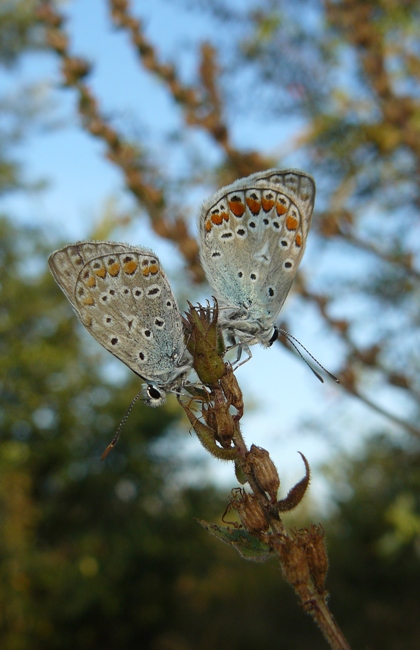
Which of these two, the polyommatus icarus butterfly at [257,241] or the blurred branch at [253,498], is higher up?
the polyommatus icarus butterfly at [257,241]

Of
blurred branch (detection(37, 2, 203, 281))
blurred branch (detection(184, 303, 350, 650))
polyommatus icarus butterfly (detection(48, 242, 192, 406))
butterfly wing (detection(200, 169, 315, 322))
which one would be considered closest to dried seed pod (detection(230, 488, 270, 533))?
blurred branch (detection(184, 303, 350, 650))

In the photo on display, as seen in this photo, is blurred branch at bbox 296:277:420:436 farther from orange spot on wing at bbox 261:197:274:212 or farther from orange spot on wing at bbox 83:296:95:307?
orange spot on wing at bbox 83:296:95:307

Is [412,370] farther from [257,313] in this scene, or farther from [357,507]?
[357,507]

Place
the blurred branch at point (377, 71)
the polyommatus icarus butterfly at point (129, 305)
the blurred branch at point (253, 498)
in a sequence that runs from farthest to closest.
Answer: the blurred branch at point (377, 71) < the polyommatus icarus butterfly at point (129, 305) < the blurred branch at point (253, 498)

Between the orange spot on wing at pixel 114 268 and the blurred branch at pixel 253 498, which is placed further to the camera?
the orange spot on wing at pixel 114 268

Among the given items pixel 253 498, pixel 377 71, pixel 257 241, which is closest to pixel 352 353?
pixel 257 241

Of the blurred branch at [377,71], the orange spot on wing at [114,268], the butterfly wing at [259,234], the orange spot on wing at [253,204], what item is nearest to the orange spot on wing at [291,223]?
the butterfly wing at [259,234]

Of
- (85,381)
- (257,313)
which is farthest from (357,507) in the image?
(257,313)

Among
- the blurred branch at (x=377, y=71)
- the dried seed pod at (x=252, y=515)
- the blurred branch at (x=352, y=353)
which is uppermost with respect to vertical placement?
the blurred branch at (x=377, y=71)

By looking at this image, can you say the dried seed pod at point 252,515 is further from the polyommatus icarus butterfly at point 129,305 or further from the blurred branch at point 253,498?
the polyommatus icarus butterfly at point 129,305
